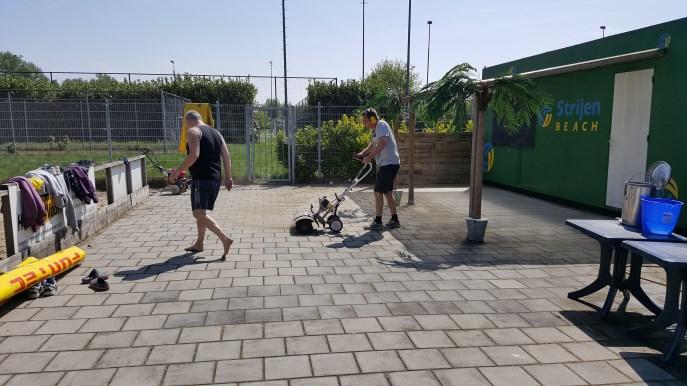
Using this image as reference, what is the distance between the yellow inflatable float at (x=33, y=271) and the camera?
4297 millimetres

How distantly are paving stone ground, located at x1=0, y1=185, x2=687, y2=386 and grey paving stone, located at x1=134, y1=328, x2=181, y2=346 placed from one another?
15 mm

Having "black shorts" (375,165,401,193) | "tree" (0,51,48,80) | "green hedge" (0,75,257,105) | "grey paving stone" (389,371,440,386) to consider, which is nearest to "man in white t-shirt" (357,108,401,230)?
"black shorts" (375,165,401,193)

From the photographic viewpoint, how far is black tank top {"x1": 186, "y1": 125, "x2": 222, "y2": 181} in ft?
19.4

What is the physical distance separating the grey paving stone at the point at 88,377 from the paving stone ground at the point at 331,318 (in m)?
0.01

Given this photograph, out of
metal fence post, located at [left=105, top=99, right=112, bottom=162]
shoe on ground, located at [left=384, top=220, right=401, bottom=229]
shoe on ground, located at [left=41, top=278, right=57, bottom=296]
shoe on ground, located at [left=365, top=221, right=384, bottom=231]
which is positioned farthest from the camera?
metal fence post, located at [left=105, top=99, right=112, bottom=162]

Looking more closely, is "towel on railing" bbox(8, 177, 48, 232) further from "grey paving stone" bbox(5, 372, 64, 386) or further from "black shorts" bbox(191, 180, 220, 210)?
"grey paving stone" bbox(5, 372, 64, 386)

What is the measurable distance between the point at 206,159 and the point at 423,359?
3607 mm

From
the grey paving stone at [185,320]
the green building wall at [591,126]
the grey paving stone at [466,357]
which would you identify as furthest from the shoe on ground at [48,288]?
the green building wall at [591,126]

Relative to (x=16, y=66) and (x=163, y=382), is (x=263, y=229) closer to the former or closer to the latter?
(x=163, y=382)

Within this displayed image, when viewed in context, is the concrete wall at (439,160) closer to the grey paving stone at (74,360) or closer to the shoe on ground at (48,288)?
the shoe on ground at (48,288)

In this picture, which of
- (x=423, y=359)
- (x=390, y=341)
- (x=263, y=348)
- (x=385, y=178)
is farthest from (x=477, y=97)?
(x=263, y=348)

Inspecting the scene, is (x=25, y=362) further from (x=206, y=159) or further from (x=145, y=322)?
(x=206, y=159)

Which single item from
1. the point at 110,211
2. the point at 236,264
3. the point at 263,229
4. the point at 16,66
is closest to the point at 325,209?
the point at 263,229

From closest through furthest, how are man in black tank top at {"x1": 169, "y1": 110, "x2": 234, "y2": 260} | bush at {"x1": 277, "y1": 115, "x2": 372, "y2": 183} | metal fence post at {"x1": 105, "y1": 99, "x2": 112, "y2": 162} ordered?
man in black tank top at {"x1": 169, "y1": 110, "x2": 234, "y2": 260}
metal fence post at {"x1": 105, "y1": 99, "x2": 112, "y2": 162}
bush at {"x1": 277, "y1": 115, "x2": 372, "y2": 183}
